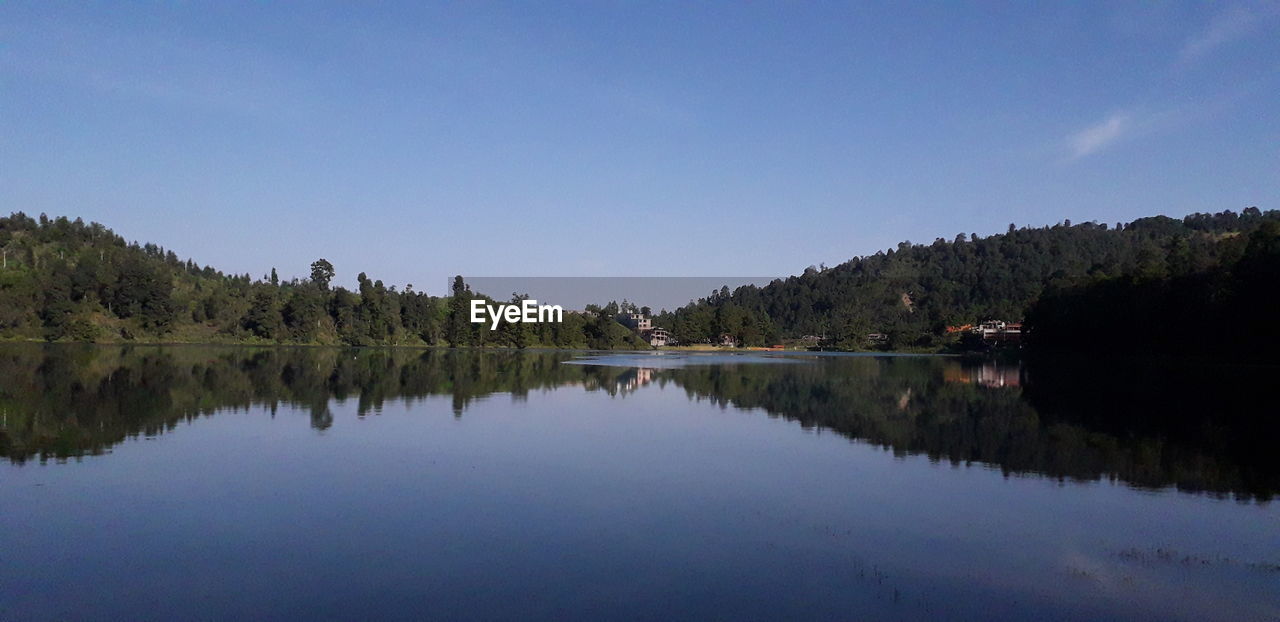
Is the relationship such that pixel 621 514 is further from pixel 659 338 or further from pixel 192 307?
pixel 659 338

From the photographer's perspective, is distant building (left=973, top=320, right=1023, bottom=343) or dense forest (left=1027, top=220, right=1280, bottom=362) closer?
dense forest (left=1027, top=220, right=1280, bottom=362)

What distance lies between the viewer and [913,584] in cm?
923

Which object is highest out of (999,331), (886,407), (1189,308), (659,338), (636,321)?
(636,321)

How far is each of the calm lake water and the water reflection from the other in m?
0.23

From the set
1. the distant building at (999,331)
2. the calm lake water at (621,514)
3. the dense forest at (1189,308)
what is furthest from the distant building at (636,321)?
the calm lake water at (621,514)

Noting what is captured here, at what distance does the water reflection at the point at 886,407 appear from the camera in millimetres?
17938

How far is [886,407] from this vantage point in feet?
102

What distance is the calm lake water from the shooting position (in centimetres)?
859

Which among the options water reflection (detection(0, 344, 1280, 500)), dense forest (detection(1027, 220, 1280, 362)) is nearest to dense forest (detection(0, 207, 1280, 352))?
dense forest (detection(1027, 220, 1280, 362))

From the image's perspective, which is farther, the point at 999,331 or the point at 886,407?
the point at 999,331

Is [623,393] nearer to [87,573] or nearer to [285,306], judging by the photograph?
[87,573]

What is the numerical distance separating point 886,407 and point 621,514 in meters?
21.1

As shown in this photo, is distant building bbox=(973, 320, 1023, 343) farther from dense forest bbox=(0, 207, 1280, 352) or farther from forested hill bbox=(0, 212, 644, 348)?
forested hill bbox=(0, 212, 644, 348)

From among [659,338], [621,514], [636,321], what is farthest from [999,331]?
[621,514]
